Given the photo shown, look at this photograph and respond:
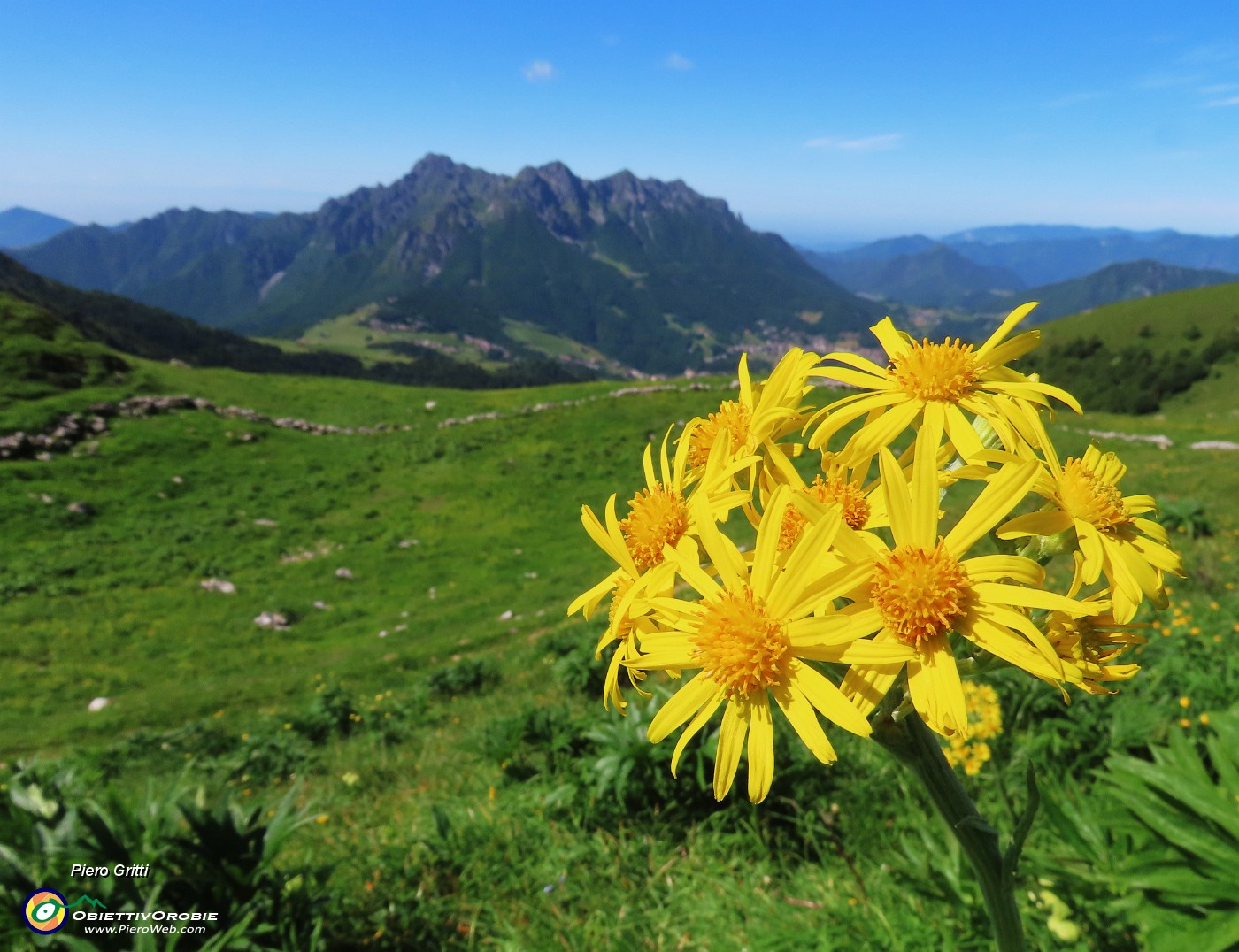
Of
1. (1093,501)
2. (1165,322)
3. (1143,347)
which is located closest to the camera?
(1093,501)

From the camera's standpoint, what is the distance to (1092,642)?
5.05 feet

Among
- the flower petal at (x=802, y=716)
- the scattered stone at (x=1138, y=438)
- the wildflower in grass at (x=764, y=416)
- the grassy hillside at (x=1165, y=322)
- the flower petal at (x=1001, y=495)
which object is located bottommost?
the scattered stone at (x=1138, y=438)

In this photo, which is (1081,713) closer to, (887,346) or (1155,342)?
(887,346)

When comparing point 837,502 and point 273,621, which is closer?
point 837,502

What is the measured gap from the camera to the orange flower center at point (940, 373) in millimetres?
1808

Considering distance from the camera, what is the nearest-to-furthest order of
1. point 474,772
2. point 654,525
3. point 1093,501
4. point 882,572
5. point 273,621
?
point 882,572 < point 1093,501 < point 654,525 < point 474,772 < point 273,621

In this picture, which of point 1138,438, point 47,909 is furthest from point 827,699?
point 1138,438

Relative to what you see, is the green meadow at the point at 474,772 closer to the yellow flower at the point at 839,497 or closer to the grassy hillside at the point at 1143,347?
the yellow flower at the point at 839,497

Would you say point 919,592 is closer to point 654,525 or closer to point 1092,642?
point 1092,642

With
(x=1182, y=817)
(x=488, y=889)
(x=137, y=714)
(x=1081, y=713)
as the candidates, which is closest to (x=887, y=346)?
(x=1182, y=817)

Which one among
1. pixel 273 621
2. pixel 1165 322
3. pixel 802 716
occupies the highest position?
pixel 1165 322

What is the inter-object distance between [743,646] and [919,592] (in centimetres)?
43

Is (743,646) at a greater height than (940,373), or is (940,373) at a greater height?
(940,373)

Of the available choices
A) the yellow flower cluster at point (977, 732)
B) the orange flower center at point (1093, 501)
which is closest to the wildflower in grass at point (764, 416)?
the orange flower center at point (1093, 501)
